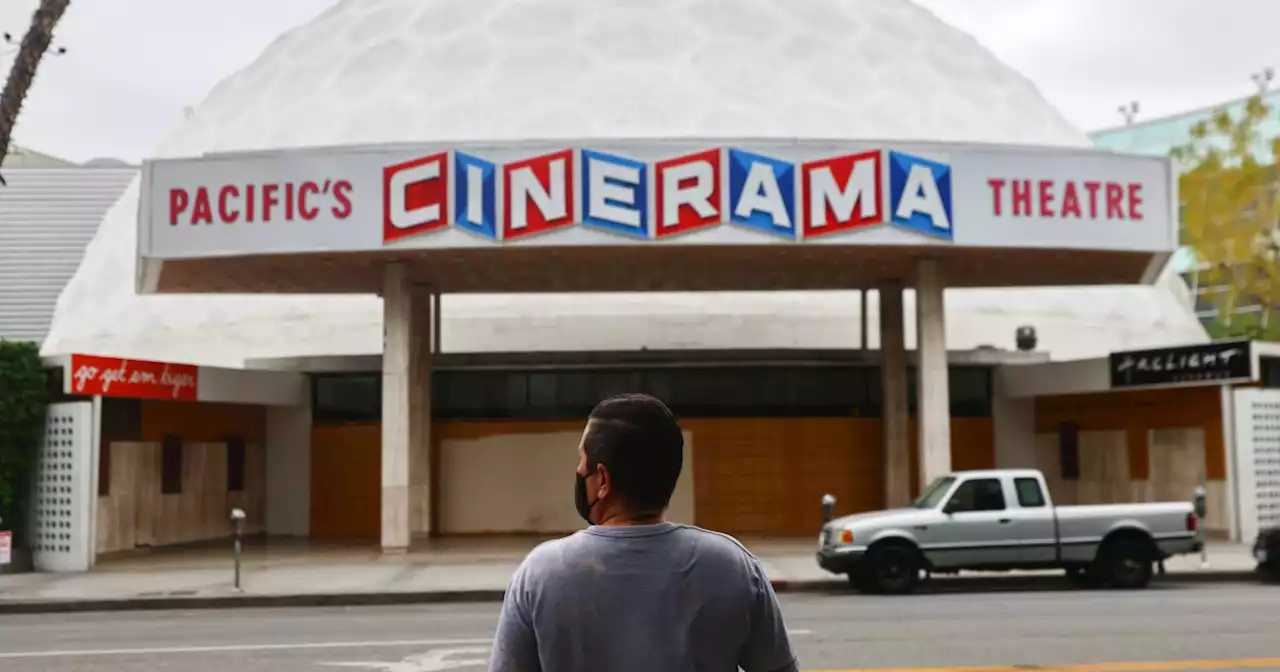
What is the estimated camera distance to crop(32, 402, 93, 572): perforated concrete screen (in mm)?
22203

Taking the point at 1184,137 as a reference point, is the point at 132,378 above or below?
below

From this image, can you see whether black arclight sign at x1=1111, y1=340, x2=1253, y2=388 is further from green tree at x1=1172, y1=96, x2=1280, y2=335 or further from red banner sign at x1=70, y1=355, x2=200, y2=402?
green tree at x1=1172, y1=96, x2=1280, y2=335

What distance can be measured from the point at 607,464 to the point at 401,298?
2111 centimetres

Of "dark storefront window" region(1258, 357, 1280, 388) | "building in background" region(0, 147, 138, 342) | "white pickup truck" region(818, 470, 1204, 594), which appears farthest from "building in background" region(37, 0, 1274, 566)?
"building in background" region(0, 147, 138, 342)

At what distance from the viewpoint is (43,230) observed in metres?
49.5

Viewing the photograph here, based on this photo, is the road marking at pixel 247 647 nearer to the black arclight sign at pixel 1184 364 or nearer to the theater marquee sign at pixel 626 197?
the theater marquee sign at pixel 626 197

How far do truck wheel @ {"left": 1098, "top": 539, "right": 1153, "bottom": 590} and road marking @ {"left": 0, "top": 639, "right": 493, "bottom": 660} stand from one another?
8.92 metres

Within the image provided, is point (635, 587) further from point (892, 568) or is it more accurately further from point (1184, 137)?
point (1184, 137)

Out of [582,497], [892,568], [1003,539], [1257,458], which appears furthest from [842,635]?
[1257,458]

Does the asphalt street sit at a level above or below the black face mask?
below

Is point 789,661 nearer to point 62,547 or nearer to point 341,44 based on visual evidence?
point 62,547

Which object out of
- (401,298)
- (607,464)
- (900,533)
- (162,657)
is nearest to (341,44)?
(401,298)

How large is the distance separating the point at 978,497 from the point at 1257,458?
9079mm

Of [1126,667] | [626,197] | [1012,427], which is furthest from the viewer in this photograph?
[1012,427]
